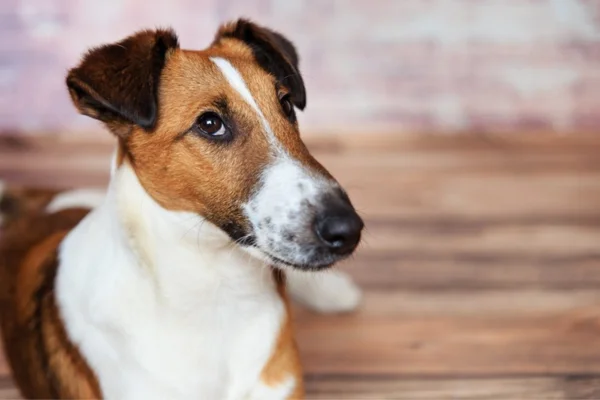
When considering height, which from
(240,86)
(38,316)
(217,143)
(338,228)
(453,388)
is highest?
(240,86)

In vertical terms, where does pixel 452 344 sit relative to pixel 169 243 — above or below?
below

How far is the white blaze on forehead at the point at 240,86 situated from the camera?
1.89 m

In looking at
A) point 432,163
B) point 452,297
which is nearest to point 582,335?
point 452,297

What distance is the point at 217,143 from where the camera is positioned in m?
1.89

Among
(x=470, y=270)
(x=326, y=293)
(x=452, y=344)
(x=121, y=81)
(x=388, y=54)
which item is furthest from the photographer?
(x=388, y=54)

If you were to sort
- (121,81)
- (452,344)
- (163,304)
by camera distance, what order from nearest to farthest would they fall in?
(121,81) → (163,304) → (452,344)

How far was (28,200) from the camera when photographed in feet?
8.98

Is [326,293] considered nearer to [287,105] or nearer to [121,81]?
[287,105]

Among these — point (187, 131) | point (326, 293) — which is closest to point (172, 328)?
point (187, 131)

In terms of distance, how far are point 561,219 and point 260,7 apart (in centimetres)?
166

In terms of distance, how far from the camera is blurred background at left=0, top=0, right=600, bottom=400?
3311 millimetres

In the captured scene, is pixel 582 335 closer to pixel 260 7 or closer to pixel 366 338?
pixel 366 338

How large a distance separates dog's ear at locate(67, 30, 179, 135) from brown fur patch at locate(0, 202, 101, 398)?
0.49 m

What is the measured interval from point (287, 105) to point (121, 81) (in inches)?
16.4
